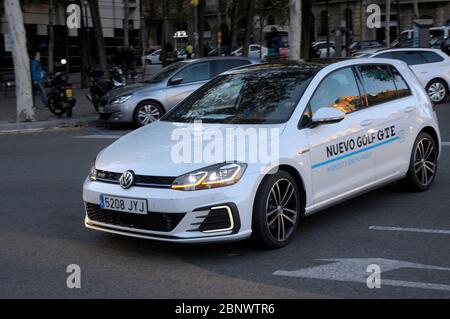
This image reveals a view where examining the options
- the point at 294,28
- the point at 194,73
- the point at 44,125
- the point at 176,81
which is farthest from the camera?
the point at 294,28

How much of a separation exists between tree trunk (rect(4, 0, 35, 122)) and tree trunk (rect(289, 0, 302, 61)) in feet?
25.3

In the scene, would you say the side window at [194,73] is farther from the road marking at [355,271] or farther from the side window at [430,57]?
the road marking at [355,271]

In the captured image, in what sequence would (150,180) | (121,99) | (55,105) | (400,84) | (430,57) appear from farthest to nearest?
(430,57)
(55,105)
(121,99)
(400,84)
(150,180)

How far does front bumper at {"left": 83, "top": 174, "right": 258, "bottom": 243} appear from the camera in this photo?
5.03 meters

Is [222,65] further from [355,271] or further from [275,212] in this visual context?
[355,271]

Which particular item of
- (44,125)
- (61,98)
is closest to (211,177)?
(44,125)

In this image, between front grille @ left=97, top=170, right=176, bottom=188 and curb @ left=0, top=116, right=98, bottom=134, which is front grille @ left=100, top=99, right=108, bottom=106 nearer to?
curb @ left=0, top=116, right=98, bottom=134

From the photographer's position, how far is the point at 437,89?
18000 mm

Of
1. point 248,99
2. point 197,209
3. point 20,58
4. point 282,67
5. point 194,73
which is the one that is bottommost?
point 197,209

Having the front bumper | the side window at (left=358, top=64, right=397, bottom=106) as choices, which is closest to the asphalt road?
the front bumper

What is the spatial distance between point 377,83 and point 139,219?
3.29 meters

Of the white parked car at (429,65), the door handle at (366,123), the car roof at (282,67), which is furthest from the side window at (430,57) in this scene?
the door handle at (366,123)

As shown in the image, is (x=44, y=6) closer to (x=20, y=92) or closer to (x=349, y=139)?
(x=20, y=92)
